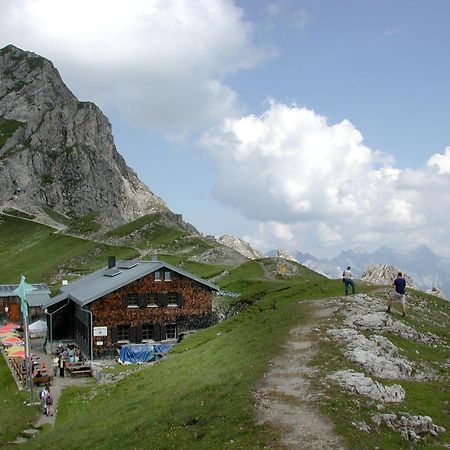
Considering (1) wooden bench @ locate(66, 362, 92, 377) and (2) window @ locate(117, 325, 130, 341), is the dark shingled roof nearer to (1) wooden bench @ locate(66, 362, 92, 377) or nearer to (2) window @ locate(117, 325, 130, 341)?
(2) window @ locate(117, 325, 130, 341)

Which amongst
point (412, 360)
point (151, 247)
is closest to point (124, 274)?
point (412, 360)

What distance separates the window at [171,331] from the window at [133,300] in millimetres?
4678

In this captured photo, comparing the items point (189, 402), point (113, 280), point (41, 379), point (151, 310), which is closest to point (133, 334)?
point (151, 310)

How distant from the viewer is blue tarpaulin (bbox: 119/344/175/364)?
5631 cm

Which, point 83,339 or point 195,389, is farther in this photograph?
point 83,339

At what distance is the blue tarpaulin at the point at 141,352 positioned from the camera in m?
56.3

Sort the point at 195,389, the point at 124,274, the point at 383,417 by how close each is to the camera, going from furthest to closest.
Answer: the point at 124,274
the point at 195,389
the point at 383,417

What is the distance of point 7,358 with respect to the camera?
61.6 metres

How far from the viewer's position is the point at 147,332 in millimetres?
61906

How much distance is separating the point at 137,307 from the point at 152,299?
212cm

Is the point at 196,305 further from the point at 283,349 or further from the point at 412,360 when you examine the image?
the point at 412,360

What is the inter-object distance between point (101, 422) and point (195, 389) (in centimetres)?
581

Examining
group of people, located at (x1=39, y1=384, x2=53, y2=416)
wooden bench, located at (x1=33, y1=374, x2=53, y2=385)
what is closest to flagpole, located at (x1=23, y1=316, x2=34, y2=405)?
wooden bench, located at (x1=33, y1=374, x2=53, y2=385)

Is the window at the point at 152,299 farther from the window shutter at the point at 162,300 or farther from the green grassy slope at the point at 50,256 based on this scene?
the green grassy slope at the point at 50,256
